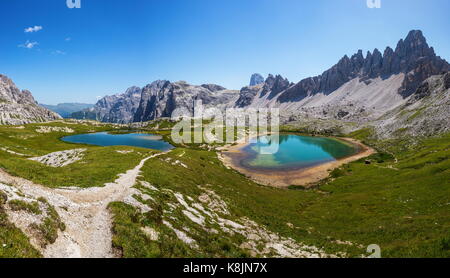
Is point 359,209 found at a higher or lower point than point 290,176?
higher

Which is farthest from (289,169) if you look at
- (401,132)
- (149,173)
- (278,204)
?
(401,132)

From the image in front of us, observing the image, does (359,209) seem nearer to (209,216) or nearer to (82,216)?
(209,216)

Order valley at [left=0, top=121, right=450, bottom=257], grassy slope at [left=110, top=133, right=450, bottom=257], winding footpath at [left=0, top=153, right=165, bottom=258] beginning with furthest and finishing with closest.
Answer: grassy slope at [left=110, top=133, right=450, bottom=257]
valley at [left=0, top=121, right=450, bottom=257]
winding footpath at [left=0, top=153, right=165, bottom=258]

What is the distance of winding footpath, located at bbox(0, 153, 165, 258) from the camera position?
15844mm

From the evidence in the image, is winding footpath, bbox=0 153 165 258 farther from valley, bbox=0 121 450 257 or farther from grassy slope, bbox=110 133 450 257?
grassy slope, bbox=110 133 450 257

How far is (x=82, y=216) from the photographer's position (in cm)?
2045

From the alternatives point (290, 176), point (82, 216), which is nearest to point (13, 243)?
point (82, 216)

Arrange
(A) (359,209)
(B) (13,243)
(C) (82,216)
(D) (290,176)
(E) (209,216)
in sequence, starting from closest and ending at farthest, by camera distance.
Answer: (B) (13,243), (C) (82,216), (E) (209,216), (A) (359,209), (D) (290,176)

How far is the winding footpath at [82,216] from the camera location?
1584 cm

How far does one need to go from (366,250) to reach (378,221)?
559 inches

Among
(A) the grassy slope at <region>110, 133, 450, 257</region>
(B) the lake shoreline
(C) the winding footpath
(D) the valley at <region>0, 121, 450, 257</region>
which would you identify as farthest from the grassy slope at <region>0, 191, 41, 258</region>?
(B) the lake shoreline

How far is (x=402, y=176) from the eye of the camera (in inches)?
2381
